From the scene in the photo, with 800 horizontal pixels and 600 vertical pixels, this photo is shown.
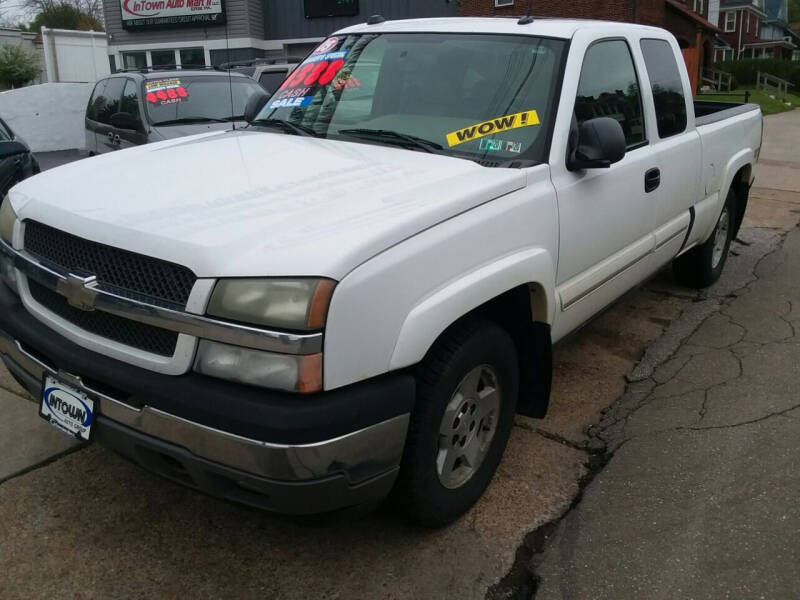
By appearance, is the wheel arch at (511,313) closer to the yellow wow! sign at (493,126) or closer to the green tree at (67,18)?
the yellow wow! sign at (493,126)

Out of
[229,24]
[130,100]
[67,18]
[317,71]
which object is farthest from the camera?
[67,18]

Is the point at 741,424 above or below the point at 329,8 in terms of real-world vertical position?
below

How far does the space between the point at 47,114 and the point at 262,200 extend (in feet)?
56.7

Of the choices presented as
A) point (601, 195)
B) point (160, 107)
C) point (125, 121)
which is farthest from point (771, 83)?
point (601, 195)

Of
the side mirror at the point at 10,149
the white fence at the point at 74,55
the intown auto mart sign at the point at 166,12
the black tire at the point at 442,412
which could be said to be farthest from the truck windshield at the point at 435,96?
the white fence at the point at 74,55

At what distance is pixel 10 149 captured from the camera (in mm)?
5293

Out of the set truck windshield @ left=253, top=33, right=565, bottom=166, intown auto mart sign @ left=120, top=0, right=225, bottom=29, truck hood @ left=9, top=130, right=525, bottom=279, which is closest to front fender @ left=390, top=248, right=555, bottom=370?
truck hood @ left=9, top=130, right=525, bottom=279

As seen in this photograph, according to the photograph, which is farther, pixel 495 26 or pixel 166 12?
pixel 166 12

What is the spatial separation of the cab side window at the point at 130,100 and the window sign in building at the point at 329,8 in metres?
19.1

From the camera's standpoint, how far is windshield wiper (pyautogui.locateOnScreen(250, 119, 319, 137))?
354 cm

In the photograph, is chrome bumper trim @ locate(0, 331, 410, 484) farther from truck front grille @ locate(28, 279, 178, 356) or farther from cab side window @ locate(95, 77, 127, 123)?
cab side window @ locate(95, 77, 127, 123)

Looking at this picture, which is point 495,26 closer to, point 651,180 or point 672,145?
point 651,180

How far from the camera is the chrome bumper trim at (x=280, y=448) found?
2100 mm

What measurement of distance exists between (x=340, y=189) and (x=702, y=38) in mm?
35412
